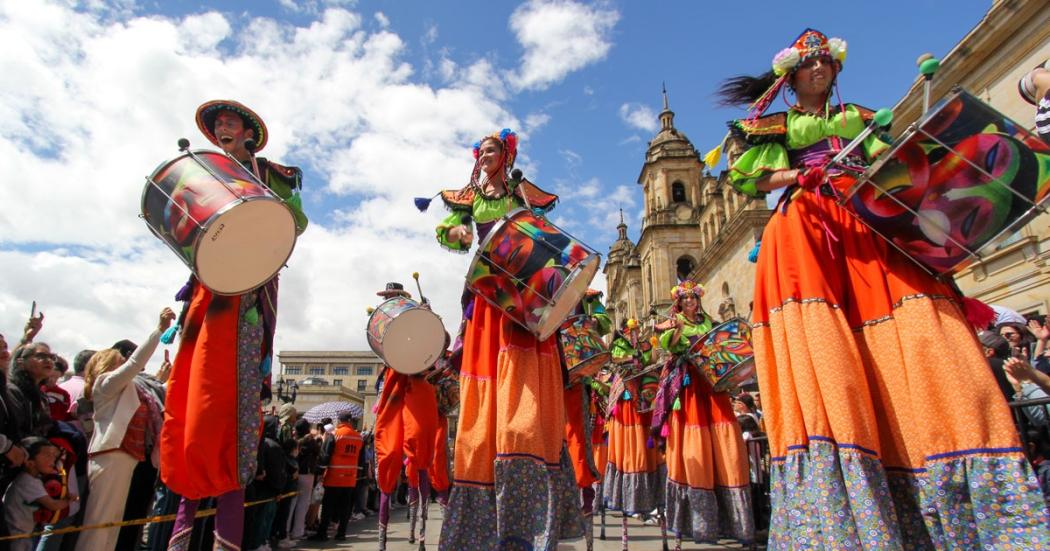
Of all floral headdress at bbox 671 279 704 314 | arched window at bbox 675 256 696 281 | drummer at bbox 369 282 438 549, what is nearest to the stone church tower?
arched window at bbox 675 256 696 281

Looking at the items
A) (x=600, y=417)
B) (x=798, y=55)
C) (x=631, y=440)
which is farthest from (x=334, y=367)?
(x=798, y=55)

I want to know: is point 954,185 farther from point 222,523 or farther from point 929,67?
point 222,523

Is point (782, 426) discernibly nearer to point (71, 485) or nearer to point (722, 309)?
point (71, 485)

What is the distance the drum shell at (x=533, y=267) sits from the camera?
11.1 ft

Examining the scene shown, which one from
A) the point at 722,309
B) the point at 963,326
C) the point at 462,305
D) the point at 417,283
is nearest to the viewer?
the point at 963,326

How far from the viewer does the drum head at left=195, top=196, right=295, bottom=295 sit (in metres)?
2.74

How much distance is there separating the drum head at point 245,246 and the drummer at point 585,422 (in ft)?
10.1

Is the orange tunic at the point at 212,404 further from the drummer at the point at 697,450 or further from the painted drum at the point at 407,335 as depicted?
the drummer at the point at 697,450

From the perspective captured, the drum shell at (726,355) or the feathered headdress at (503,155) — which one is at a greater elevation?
the feathered headdress at (503,155)

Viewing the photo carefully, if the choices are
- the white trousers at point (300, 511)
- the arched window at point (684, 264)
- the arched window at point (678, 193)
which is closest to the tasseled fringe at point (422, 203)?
the white trousers at point (300, 511)

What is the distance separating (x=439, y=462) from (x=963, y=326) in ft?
Answer: 17.0

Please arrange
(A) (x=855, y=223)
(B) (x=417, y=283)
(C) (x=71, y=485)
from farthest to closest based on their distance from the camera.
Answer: (B) (x=417, y=283)
(C) (x=71, y=485)
(A) (x=855, y=223)

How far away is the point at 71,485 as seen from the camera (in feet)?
15.0

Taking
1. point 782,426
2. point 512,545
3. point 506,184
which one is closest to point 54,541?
point 512,545
